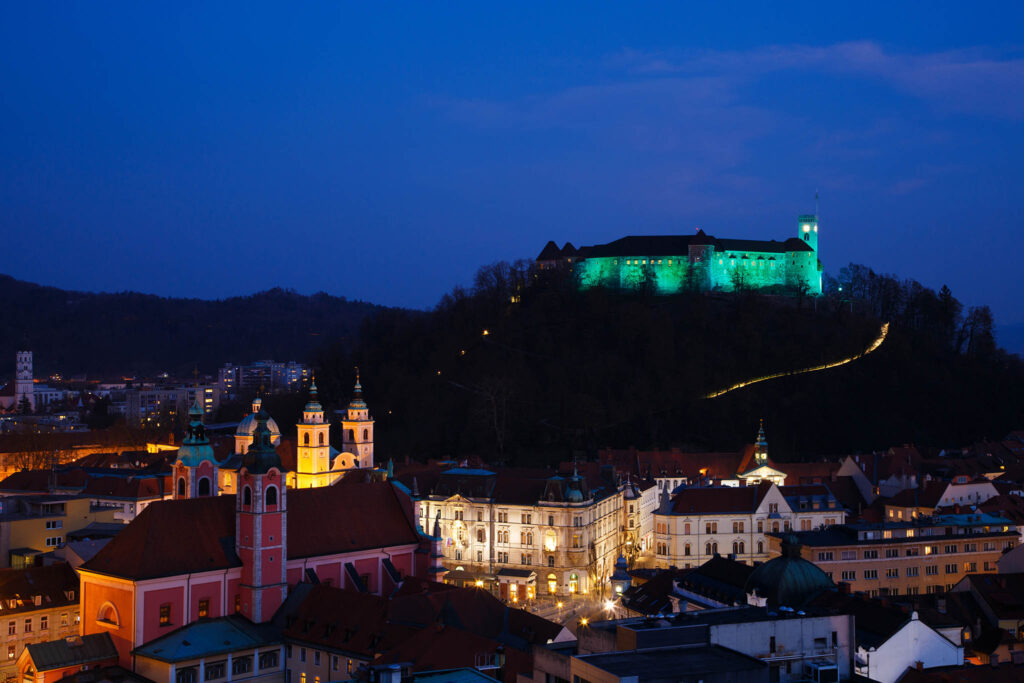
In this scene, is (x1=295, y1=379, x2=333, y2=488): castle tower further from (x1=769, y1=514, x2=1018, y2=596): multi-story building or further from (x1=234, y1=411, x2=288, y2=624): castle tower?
(x1=769, y1=514, x2=1018, y2=596): multi-story building

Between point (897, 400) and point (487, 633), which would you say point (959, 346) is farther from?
point (487, 633)

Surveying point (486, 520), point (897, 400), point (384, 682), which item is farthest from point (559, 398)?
point (384, 682)

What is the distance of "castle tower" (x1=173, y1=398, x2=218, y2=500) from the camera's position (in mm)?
43844

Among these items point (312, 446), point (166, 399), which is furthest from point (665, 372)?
point (166, 399)

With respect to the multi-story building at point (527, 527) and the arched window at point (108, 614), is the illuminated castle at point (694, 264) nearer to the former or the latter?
the multi-story building at point (527, 527)

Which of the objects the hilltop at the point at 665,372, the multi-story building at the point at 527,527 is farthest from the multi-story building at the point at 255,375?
the multi-story building at the point at 527,527

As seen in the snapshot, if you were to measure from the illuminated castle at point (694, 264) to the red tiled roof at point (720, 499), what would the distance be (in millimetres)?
42998

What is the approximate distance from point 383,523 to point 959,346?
7114 centimetres

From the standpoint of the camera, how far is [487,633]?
1314 inches

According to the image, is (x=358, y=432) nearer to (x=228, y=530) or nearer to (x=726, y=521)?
(x=726, y=521)

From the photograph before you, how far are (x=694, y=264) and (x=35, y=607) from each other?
71.3 meters

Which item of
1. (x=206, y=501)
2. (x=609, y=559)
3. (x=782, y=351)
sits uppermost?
(x=782, y=351)

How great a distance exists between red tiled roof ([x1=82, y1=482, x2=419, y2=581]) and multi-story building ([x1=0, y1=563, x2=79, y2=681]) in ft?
11.1

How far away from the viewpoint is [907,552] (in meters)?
46.8
